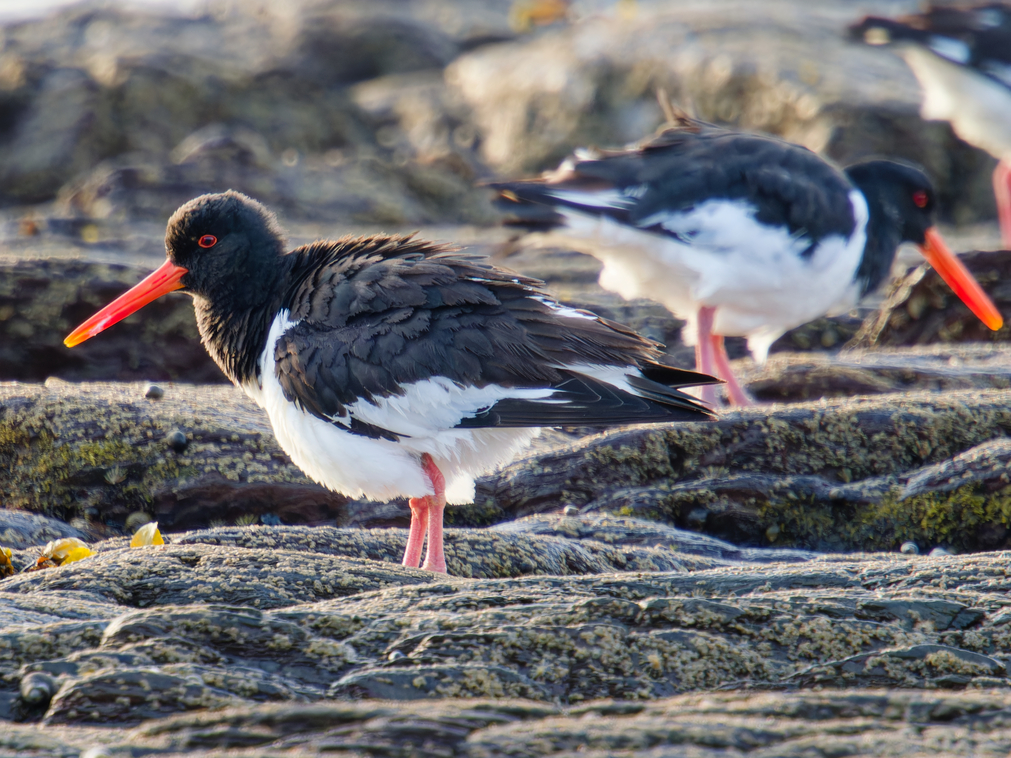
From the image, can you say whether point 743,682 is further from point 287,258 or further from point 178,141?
point 178,141

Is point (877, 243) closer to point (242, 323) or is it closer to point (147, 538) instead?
A: point (242, 323)

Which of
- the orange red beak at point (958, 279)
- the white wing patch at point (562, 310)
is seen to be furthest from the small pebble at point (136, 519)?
the orange red beak at point (958, 279)

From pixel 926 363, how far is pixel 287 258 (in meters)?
4.75

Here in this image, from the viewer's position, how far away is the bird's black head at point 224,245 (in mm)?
5012

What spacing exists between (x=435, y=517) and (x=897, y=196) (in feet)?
19.5

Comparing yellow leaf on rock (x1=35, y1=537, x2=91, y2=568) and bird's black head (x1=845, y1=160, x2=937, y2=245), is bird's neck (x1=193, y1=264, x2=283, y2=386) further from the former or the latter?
bird's black head (x1=845, y1=160, x2=937, y2=245)

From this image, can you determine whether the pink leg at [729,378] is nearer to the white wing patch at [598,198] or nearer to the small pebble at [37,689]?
the white wing patch at [598,198]

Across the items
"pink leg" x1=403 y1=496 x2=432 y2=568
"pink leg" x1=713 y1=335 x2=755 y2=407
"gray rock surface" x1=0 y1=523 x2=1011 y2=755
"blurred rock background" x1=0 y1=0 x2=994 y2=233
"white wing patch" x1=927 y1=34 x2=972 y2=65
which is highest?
"gray rock surface" x1=0 y1=523 x2=1011 y2=755

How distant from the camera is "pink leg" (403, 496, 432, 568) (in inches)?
173

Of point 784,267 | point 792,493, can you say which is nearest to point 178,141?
point 784,267

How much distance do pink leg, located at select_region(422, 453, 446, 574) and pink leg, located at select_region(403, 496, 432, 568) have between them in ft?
0.19

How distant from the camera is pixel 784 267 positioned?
7562mm

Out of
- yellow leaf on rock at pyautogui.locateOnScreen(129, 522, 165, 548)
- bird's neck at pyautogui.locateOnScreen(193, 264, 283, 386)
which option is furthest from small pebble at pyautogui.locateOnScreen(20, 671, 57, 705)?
bird's neck at pyautogui.locateOnScreen(193, 264, 283, 386)

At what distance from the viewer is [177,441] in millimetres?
5535
